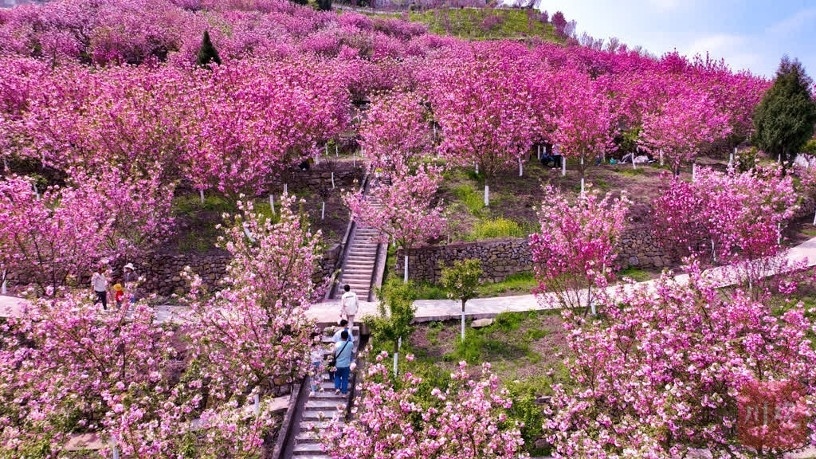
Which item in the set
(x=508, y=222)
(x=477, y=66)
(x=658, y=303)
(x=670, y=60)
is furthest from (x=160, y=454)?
(x=670, y=60)

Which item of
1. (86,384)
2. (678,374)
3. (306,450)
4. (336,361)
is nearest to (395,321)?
(336,361)

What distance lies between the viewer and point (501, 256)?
2094 centimetres

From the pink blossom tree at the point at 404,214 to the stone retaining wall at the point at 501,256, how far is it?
617 mm

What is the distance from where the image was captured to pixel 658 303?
37.3ft

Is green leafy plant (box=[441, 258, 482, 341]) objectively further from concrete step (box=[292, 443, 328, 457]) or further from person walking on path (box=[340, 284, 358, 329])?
concrete step (box=[292, 443, 328, 457])

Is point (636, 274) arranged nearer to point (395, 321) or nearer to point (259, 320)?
point (395, 321)

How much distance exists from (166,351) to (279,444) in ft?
11.7

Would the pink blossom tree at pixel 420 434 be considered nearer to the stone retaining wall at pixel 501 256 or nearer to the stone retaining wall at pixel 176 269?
the stone retaining wall at pixel 501 256

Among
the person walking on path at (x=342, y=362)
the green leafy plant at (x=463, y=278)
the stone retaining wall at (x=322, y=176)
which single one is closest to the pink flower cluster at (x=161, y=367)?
the person walking on path at (x=342, y=362)

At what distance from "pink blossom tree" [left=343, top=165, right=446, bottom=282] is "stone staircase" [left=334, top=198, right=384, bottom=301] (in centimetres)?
133

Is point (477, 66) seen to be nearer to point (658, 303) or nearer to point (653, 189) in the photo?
point (653, 189)

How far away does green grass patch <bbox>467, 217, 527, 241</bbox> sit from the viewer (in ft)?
70.2

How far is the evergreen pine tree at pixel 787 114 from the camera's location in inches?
→ 1110

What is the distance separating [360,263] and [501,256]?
5660 mm
